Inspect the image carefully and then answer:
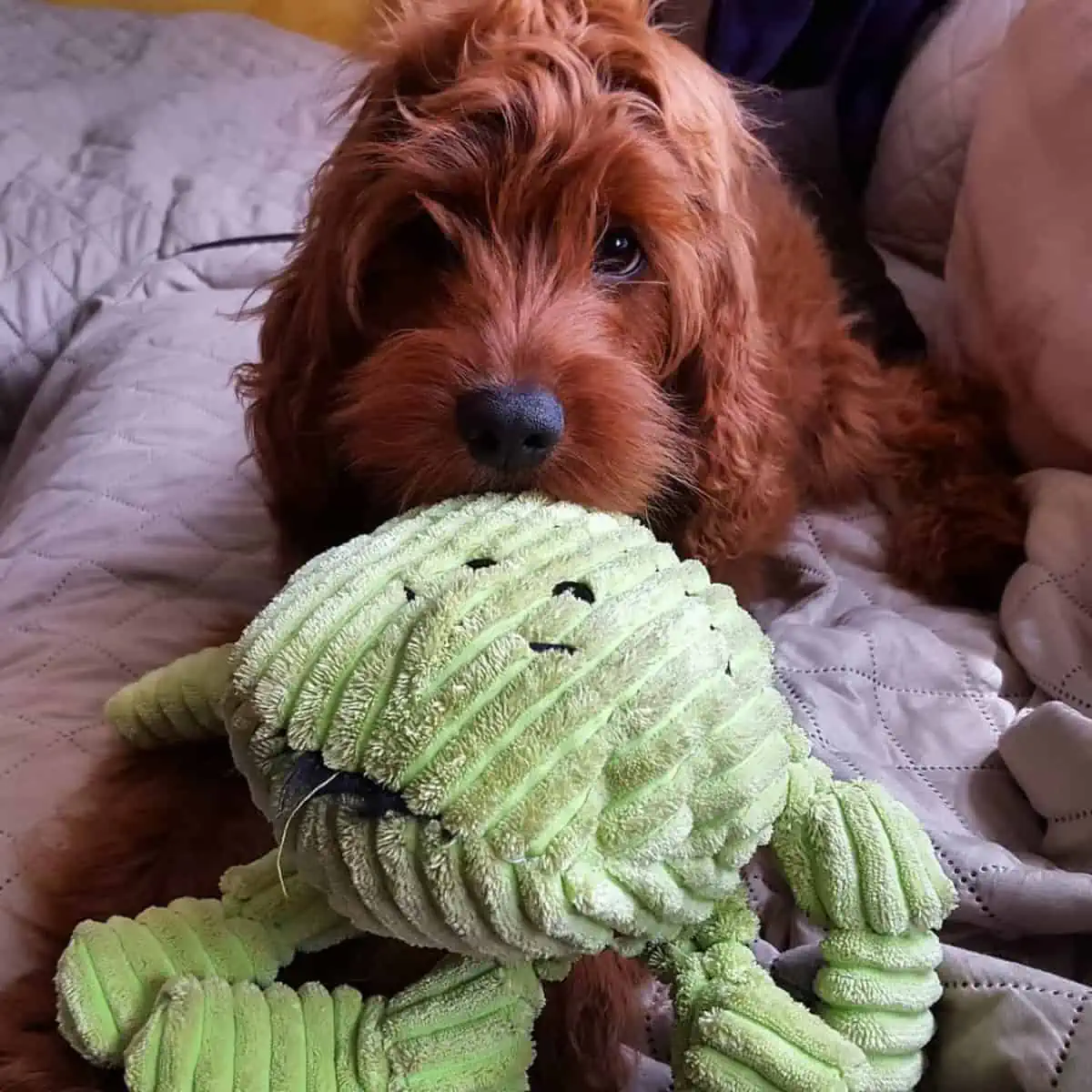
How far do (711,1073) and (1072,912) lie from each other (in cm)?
41

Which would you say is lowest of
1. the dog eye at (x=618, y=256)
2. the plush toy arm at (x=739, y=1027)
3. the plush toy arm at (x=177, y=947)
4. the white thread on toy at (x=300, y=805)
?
the plush toy arm at (x=177, y=947)

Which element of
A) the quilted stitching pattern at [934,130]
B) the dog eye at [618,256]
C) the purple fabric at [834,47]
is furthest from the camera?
the purple fabric at [834,47]

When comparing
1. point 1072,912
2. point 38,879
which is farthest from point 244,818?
point 1072,912

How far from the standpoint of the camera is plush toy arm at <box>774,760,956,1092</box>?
0.77 meters

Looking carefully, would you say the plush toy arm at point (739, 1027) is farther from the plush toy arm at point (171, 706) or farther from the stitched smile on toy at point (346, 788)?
the plush toy arm at point (171, 706)

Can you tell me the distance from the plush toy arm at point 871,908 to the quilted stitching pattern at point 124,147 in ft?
6.15

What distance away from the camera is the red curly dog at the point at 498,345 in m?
0.95

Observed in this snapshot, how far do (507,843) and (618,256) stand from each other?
664 millimetres

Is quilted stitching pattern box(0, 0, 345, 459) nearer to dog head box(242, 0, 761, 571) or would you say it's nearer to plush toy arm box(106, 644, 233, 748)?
dog head box(242, 0, 761, 571)

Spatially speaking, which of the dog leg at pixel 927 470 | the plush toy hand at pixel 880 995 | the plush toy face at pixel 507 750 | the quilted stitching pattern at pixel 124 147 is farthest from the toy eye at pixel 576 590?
the quilted stitching pattern at pixel 124 147

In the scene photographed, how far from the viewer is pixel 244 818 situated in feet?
3.39

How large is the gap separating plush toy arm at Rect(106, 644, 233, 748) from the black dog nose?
272 mm

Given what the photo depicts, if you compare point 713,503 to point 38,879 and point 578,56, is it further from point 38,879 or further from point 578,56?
point 38,879

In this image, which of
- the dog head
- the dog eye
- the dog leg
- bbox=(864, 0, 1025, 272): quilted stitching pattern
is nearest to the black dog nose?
the dog head
